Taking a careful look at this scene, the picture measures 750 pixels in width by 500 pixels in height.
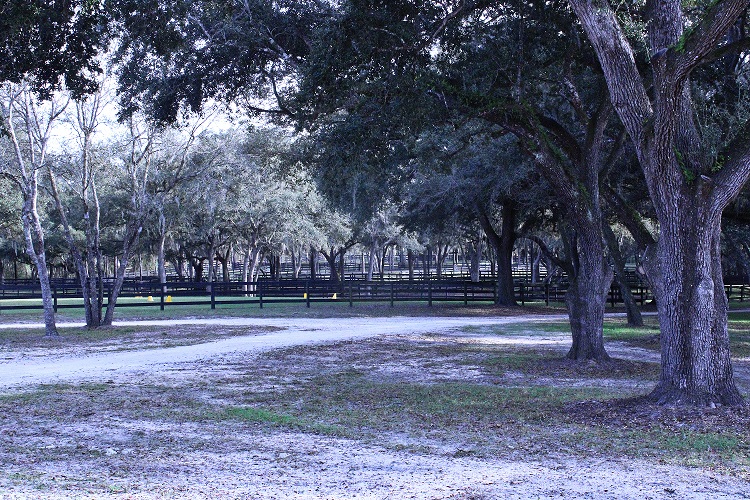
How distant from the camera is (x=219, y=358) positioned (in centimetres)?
1562

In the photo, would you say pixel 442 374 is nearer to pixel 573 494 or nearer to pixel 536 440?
pixel 536 440

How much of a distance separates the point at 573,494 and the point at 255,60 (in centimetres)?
1197

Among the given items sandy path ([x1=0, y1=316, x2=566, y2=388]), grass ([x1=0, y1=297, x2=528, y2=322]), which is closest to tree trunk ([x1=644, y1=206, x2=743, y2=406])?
sandy path ([x1=0, y1=316, x2=566, y2=388])

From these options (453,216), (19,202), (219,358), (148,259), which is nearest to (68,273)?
(148,259)

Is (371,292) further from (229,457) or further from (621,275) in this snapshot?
(229,457)

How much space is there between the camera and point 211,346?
60.0 feet

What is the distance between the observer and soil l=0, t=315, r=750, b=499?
5.68m

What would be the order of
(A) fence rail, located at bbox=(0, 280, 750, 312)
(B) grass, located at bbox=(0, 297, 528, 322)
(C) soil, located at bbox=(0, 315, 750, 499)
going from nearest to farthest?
(C) soil, located at bbox=(0, 315, 750, 499), (B) grass, located at bbox=(0, 297, 528, 322), (A) fence rail, located at bbox=(0, 280, 750, 312)

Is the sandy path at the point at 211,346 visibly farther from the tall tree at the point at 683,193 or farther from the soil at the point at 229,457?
the tall tree at the point at 683,193

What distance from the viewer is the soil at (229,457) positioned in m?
5.68

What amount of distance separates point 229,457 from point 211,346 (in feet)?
38.7

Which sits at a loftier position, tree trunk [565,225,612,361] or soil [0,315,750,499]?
tree trunk [565,225,612,361]

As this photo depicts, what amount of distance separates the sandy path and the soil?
0.54 feet

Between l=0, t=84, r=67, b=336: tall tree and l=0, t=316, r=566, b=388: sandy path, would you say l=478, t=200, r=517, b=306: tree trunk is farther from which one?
l=0, t=84, r=67, b=336: tall tree
